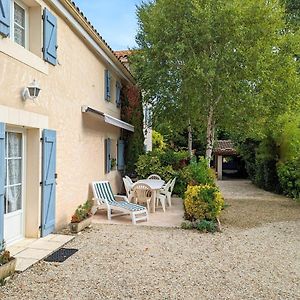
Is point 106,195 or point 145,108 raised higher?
point 145,108

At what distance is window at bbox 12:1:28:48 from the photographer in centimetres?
827

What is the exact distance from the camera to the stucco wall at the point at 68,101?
7.68m

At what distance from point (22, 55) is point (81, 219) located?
193 inches

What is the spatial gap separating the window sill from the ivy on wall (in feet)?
A: 31.9

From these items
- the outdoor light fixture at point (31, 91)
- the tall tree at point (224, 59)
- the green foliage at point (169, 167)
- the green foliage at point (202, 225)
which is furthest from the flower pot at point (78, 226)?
the tall tree at point (224, 59)

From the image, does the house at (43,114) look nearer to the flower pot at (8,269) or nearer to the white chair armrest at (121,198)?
the flower pot at (8,269)

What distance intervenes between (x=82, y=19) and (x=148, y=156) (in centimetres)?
946

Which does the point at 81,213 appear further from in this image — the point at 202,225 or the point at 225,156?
the point at 225,156

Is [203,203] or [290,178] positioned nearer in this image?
[203,203]

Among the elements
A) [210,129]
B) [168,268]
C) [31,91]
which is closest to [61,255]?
[168,268]

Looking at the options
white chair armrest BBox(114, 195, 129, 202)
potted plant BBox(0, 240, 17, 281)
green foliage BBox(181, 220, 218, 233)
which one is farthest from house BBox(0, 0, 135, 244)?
green foliage BBox(181, 220, 218, 233)

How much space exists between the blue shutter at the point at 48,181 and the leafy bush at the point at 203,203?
4224 mm

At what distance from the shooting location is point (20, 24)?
8.56 meters

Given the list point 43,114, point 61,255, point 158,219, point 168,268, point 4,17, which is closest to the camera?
point 4,17
